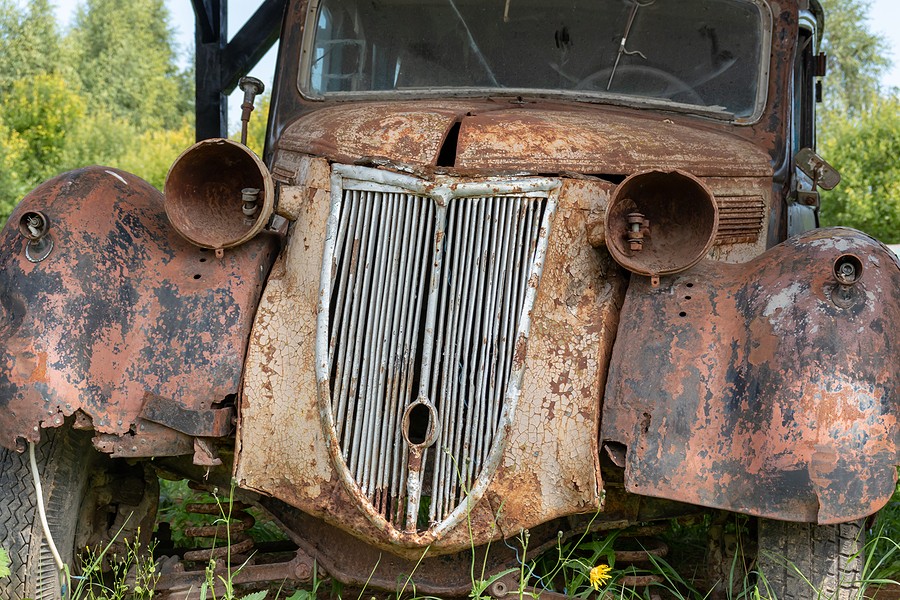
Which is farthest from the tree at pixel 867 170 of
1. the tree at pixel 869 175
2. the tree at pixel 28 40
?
the tree at pixel 28 40

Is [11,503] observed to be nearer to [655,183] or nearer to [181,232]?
[181,232]

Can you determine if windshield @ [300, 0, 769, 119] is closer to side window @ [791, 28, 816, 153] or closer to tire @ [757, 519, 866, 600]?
side window @ [791, 28, 816, 153]

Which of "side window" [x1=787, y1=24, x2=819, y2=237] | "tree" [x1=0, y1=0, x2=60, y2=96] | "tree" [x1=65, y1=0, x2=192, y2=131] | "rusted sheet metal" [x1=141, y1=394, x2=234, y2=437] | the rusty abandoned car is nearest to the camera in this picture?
the rusty abandoned car

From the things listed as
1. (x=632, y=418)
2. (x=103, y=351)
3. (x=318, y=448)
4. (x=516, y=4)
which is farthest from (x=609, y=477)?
(x=516, y=4)

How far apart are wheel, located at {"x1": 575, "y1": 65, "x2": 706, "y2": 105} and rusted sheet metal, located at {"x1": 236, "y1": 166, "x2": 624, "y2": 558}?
106 cm

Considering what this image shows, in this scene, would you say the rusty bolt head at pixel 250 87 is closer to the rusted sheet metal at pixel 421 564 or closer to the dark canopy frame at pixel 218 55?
the rusted sheet metal at pixel 421 564

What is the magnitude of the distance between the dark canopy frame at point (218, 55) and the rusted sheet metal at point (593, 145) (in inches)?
126

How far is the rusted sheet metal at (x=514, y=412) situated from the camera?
121 inches

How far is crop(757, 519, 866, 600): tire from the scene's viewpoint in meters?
2.96

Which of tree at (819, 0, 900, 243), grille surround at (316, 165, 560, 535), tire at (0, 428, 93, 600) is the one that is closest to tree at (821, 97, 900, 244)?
tree at (819, 0, 900, 243)

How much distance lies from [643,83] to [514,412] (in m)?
1.87

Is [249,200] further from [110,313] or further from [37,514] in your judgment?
[37,514]

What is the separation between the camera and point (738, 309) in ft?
10.2

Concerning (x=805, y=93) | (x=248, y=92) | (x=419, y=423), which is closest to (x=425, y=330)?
(x=419, y=423)
